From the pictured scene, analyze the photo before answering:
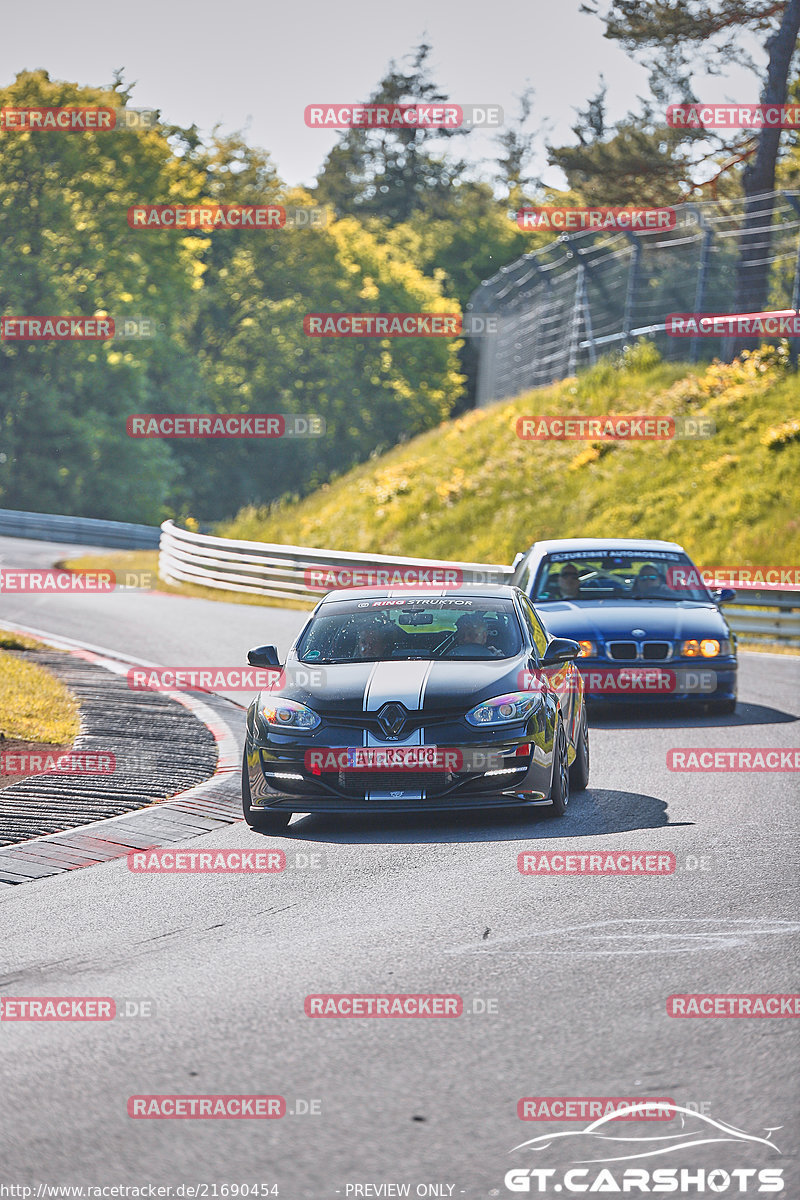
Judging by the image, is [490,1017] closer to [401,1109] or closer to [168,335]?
[401,1109]

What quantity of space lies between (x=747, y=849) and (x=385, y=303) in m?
66.4

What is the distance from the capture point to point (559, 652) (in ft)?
33.9

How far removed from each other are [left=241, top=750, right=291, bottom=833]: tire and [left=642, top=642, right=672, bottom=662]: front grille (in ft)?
18.0

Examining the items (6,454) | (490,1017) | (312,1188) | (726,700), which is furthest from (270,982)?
(6,454)

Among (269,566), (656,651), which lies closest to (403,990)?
(656,651)

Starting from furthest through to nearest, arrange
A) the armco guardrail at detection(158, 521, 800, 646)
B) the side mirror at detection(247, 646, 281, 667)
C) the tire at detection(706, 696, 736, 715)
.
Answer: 1. the armco guardrail at detection(158, 521, 800, 646)
2. the tire at detection(706, 696, 736, 715)
3. the side mirror at detection(247, 646, 281, 667)

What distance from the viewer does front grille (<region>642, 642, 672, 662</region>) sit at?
46.9ft

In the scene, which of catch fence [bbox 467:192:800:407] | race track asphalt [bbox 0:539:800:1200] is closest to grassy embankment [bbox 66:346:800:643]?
catch fence [bbox 467:192:800:407]

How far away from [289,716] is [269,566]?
68.9ft

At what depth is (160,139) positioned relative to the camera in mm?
64188

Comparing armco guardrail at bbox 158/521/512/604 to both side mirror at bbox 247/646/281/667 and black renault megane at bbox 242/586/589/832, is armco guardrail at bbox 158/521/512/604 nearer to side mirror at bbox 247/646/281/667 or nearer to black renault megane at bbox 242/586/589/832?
side mirror at bbox 247/646/281/667

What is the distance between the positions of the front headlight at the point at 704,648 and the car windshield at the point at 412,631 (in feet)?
12.9

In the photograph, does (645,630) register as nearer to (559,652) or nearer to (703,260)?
(559,652)

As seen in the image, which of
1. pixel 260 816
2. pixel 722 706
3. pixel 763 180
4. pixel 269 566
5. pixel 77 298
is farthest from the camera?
pixel 77 298
